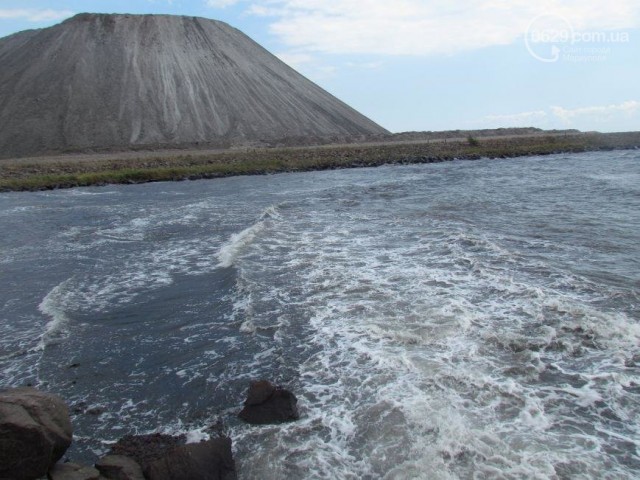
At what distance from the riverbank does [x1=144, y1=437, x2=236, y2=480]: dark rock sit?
4119 cm

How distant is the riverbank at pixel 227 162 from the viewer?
1785 inches

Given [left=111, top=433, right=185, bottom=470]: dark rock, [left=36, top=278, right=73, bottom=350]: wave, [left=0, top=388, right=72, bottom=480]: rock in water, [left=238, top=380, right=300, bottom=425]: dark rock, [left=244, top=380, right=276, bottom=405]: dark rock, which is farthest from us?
[left=36, top=278, right=73, bottom=350]: wave

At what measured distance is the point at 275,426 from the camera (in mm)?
7914

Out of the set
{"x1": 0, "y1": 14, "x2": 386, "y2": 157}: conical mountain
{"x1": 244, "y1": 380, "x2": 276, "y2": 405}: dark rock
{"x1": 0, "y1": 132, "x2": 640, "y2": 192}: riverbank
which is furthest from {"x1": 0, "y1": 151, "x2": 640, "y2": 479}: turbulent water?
{"x1": 0, "y1": 14, "x2": 386, "y2": 157}: conical mountain

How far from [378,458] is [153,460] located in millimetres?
2894

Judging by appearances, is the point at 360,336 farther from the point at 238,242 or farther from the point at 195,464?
the point at 238,242

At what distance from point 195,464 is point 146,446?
3.48 ft

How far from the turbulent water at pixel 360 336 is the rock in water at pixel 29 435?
1.14 metres

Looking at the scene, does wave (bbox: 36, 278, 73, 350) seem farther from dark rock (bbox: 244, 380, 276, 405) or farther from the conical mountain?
the conical mountain

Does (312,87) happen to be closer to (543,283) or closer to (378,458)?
(543,283)

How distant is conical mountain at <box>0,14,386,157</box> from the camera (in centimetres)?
7269

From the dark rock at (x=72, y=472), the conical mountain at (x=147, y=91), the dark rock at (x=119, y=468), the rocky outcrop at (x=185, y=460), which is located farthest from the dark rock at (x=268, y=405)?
the conical mountain at (x=147, y=91)

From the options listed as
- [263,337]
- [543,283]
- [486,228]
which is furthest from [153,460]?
[486,228]

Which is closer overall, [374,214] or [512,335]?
[512,335]
